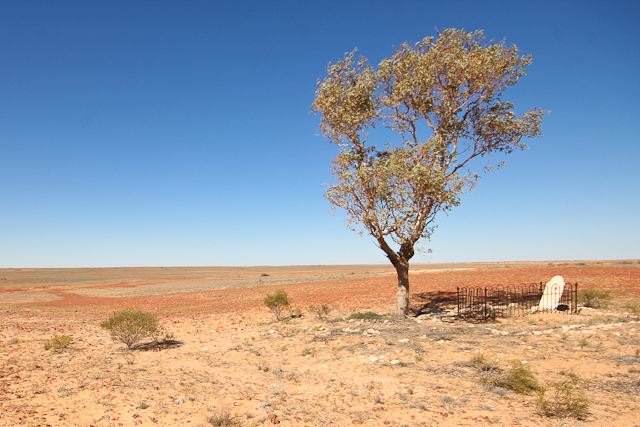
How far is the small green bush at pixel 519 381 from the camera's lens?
764 centimetres

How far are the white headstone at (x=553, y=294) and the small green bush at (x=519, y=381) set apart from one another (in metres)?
10.6

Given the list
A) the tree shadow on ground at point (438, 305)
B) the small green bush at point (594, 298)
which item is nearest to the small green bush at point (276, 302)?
the tree shadow on ground at point (438, 305)

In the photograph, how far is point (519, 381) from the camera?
25.7 feet

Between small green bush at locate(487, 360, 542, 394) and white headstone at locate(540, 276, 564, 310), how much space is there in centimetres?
1064

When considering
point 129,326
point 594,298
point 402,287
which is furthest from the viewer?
point 594,298

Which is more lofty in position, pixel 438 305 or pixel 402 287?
pixel 402 287

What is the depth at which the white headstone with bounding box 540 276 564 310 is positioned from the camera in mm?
16719

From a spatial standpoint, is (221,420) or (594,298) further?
(594,298)

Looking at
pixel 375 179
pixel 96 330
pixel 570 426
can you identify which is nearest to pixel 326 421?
pixel 570 426

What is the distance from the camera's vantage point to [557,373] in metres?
8.62

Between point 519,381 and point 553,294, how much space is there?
11164 millimetres

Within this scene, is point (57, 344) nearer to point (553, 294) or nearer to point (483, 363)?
point (483, 363)

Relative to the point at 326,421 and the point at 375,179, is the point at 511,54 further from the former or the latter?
the point at 326,421


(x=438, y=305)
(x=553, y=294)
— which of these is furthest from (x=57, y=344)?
(x=553, y=294)
